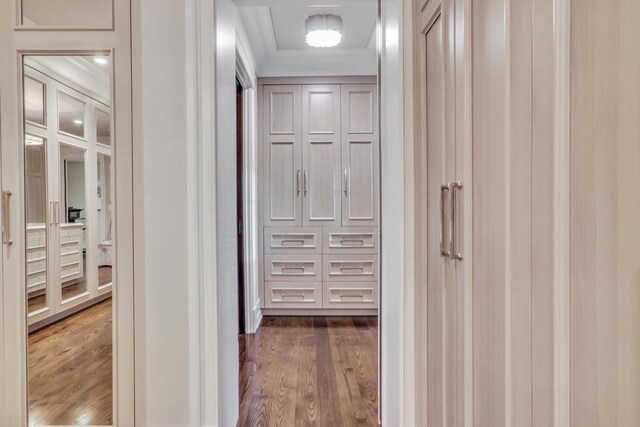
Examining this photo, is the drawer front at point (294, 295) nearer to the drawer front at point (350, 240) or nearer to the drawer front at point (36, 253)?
the drawer front at point (350, 240)

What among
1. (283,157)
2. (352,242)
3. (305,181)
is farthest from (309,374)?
(283,157)

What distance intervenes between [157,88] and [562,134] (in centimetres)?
153

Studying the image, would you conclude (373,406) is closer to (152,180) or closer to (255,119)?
(152,180)

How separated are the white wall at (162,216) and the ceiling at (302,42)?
4.07 ft

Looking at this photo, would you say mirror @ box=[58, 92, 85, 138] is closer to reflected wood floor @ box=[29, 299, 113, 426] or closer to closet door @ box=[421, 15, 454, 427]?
reflected wood floor @ box=[29, 299, 113, 426]

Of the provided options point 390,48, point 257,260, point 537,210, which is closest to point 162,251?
point 390,48

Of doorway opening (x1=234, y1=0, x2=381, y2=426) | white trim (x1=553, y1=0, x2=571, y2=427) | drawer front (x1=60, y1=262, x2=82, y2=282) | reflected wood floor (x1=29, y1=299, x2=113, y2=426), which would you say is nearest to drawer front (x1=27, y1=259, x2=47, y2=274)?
drawer front (x1=60, y1=262, x2=82, y2=282)

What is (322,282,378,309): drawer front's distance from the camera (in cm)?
395

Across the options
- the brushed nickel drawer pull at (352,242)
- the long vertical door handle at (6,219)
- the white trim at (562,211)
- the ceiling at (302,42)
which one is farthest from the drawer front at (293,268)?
the white trim at (562,211)

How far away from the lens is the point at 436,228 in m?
1.36

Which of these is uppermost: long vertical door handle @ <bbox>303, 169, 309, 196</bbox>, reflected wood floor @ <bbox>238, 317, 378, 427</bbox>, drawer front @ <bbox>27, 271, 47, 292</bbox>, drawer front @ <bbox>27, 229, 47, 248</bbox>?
long vertical door handle @ <bbox>303, 169, 309, 196</bbox>

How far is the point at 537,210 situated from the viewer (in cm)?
70

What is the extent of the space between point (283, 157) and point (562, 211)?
11.4 ft

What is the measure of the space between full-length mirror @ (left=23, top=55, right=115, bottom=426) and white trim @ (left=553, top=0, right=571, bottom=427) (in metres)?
1.65
